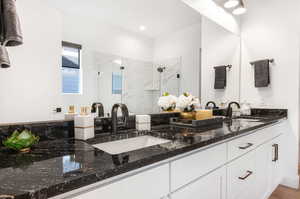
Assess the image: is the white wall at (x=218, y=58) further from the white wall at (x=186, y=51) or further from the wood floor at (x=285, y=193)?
the wood floor at (x=285, y=193)

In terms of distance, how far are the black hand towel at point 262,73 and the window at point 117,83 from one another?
77.5 inches

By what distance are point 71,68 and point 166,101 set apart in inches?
33.1

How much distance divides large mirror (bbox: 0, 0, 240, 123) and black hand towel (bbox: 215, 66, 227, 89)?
1.52ft

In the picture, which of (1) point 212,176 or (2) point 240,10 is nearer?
(1) point 212,176

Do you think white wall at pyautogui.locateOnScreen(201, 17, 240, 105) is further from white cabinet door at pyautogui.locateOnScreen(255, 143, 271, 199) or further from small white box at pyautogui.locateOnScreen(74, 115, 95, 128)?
small white box at pyautogui.locateOnScreen(74, 115, 95, 128)

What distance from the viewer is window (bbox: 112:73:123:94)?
1.34m

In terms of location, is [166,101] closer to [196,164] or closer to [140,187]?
[196,164]

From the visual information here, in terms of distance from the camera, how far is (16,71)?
904 millimetres

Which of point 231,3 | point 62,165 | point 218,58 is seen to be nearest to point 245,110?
point 218,58

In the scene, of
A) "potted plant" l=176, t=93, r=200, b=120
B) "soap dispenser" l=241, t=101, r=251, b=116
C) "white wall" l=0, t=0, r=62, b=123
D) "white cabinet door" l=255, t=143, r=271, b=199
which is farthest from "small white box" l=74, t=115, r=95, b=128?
"soap dispenser" l=241, t=101, r=251, b=116

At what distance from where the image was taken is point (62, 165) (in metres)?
0.63

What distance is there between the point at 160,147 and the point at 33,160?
0.52 metres

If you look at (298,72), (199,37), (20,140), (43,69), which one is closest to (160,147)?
(20,140)

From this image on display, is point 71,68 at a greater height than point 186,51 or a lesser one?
lesser
